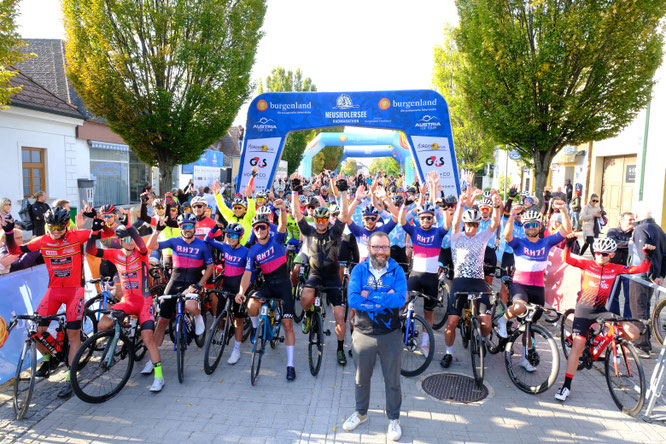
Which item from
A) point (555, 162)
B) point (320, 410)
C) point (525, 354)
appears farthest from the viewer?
point (555, 162)

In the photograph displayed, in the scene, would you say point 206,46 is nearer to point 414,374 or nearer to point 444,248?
point 444,248

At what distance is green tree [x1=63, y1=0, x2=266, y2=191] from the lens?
13508 mm

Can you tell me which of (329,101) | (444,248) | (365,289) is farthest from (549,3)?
(365,289)

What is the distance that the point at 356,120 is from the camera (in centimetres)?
1311

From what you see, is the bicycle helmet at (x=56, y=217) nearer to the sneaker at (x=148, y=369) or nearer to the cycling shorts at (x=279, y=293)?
the sneaker at (x=148, y=369)

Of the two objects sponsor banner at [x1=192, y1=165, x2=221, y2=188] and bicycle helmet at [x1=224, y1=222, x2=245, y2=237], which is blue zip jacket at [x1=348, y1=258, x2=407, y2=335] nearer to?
bicycle helmet at [x1=224, y1=222, x2=245, y2=237]

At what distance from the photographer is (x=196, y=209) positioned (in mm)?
7582

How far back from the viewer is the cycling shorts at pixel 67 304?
5.06 m

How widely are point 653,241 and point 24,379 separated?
8.99m

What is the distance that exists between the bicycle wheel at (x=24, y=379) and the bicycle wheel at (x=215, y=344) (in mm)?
1753

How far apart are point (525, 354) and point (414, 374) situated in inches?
55.2

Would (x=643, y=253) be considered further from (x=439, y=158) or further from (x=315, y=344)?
(x=439, y=158)

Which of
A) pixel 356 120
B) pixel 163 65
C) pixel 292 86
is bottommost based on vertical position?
pixel 356 120

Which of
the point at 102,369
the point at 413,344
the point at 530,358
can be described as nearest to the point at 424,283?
the point at 413,344
